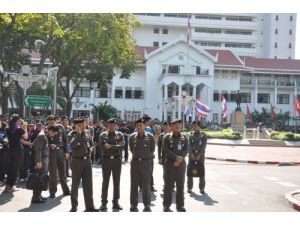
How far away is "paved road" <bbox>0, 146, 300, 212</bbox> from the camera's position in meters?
9.88

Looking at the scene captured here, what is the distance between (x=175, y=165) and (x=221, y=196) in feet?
9.20

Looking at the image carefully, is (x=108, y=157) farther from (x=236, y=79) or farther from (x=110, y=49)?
(x=236, y=79)

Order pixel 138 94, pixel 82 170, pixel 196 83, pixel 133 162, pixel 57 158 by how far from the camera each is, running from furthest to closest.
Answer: pixel 138 94, pixel 196 83, pixel 57 158, pixel 133 162, pixel 82 170

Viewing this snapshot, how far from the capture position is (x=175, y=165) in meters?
9.46

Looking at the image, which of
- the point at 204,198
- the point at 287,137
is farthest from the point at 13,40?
the point at 287,137

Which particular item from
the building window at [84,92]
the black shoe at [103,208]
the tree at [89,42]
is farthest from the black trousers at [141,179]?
the building window at [84,92]

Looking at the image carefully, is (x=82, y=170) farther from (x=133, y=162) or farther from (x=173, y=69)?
(x=173, y=69)

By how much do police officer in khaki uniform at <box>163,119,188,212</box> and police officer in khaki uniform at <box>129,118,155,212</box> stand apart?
0.33 meters

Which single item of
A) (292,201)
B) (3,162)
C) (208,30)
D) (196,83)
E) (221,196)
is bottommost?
(221,196)

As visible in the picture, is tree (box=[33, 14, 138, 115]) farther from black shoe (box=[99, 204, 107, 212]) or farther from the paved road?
black shoe (box=[99, 204, 107, 212])

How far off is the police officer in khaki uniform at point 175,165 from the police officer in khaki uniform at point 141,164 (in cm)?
33

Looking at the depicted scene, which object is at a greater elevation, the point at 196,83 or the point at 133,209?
the point at 196,83
